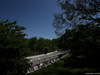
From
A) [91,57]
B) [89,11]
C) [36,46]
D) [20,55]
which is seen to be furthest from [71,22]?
[36,46]

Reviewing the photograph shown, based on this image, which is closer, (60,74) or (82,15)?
(82,15)

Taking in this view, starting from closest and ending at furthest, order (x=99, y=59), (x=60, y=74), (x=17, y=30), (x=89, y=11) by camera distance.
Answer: (x=17, y=30)
(x=89, y=11)
(x=60, y=74)
(x=99, y=59)

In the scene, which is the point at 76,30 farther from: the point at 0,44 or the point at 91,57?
the point at 91,57

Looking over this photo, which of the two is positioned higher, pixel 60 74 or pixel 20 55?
pixel 20 55

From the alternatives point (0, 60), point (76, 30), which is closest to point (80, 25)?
point (76, 30)

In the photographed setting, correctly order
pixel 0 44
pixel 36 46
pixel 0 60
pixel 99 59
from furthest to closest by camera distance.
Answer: pixel 36 46
pixel 99 59
pixel 0 44
pixel 0 60

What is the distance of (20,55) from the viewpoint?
623 centimetres

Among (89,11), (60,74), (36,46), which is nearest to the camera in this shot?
(89,11)

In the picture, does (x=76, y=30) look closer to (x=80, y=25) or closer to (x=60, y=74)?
(x=80, y=25)

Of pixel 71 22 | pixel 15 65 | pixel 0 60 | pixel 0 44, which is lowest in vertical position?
pixel 15 65

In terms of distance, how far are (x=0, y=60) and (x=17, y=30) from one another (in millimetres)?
2958

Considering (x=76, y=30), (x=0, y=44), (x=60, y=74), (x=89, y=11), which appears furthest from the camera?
(x=60, y=74)

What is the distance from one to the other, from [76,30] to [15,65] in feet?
25.8

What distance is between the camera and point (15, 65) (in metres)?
5.77
